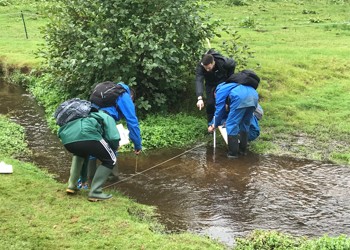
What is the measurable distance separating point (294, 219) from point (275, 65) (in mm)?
7628

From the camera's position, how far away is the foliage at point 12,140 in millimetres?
8988

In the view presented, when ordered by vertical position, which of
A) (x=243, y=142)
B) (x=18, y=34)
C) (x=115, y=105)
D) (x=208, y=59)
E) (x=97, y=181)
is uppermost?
(x=208, y=59)

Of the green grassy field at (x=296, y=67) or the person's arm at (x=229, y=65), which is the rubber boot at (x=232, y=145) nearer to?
the green grassy field at (x=296, y=67)

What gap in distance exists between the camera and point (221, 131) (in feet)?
31.1

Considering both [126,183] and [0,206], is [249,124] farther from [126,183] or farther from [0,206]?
[0,206]

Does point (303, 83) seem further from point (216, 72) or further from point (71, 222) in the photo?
point (71, 222)

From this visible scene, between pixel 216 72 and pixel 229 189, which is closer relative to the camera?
pixel 229 189

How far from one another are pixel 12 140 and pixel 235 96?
4.65 m

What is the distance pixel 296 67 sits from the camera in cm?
1360

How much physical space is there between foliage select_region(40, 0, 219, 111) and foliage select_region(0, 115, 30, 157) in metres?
1.71

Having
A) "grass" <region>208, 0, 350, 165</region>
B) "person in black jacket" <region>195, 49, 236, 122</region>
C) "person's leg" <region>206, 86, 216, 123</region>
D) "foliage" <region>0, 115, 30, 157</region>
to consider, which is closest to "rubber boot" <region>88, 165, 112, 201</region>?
"foliage" <region>0, 115, 30, 157</region>

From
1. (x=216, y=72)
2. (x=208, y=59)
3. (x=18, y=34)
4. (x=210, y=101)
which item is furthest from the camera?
(x=18, y=34)

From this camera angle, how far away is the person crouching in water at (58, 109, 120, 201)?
6188mm

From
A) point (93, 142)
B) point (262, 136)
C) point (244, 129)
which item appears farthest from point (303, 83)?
point (93, 142)
